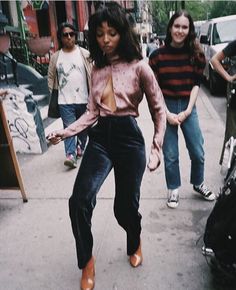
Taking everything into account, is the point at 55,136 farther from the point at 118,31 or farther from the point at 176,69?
the point at 176,69

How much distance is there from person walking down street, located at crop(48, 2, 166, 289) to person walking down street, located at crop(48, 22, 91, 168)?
246cm

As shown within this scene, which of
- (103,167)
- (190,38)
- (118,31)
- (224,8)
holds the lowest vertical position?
(224,8)

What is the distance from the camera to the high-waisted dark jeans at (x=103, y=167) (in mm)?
2344

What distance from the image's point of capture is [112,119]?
2.38m

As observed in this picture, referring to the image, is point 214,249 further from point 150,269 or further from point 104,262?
point 104,262

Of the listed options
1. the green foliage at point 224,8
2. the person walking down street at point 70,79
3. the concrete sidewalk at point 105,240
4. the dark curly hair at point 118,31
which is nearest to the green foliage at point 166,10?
the green foliage at point 224,8

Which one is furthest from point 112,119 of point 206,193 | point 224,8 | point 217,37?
point 224,8

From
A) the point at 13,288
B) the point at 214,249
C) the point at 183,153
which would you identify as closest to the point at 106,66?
the point at 214,249

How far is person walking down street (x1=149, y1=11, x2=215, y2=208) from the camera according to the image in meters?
3.27

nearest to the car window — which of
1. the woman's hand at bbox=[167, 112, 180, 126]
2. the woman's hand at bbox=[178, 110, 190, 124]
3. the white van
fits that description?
the white van

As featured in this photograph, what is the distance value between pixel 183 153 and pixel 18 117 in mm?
2461

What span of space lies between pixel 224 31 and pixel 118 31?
937cm

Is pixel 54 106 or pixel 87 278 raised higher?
pixel 54 106

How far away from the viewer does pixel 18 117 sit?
554 cm
